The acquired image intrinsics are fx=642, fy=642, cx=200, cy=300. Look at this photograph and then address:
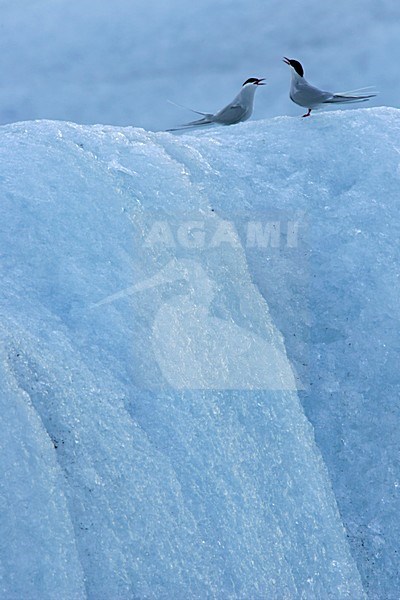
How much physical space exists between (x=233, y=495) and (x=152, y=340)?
27.8 inches

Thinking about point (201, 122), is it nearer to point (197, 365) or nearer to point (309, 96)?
point (309, 96)

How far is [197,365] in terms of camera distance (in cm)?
272

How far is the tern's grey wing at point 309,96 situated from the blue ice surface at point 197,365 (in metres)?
0.37

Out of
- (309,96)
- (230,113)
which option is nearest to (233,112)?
(230,113)

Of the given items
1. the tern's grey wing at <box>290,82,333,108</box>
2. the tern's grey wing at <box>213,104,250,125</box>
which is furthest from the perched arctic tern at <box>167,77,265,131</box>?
the tern's grey wing at <box>290,82,333,108</box>

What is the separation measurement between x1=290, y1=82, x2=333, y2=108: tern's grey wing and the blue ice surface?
0.37 metres

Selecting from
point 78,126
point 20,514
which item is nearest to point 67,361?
point 20,514

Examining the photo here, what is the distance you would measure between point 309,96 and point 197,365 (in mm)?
2125

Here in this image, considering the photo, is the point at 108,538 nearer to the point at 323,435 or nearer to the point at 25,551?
the point at 25,551

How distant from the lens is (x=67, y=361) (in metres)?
2.44

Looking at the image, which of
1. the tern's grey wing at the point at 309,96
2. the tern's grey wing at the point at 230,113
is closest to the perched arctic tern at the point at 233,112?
the tern's grey wing at the point at 230,113

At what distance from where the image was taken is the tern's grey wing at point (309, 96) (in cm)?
399

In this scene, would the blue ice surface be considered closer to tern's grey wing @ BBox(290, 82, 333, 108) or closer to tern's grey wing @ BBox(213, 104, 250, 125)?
tern's grey wing @ BBox(290, 82, 333, 108)

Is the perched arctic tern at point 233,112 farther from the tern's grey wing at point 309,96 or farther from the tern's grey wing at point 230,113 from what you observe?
the tern's grey wing at point 309,96
